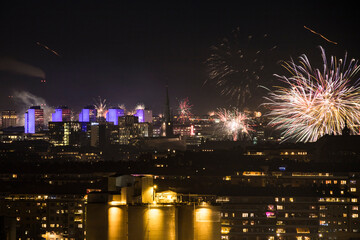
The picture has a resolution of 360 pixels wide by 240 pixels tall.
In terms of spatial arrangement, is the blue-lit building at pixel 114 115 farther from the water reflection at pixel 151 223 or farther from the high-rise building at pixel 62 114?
the water reflection at pixel 151 223

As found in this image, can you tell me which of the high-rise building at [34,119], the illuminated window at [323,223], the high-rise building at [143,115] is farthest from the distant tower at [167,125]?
the illuminated window at [323,223]

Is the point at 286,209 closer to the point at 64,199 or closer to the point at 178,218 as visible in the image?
the point at 64,199

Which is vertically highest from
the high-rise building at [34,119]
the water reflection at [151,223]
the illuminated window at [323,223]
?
the high-rise building at [34,119]

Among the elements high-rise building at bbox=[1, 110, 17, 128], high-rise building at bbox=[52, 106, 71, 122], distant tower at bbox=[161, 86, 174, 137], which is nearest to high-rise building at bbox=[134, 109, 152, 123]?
high-rise building at bbox=[52, 106, 71, 122]

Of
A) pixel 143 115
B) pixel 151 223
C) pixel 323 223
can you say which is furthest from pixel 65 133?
pixel 151 223

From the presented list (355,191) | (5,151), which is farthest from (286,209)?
(5,151)
